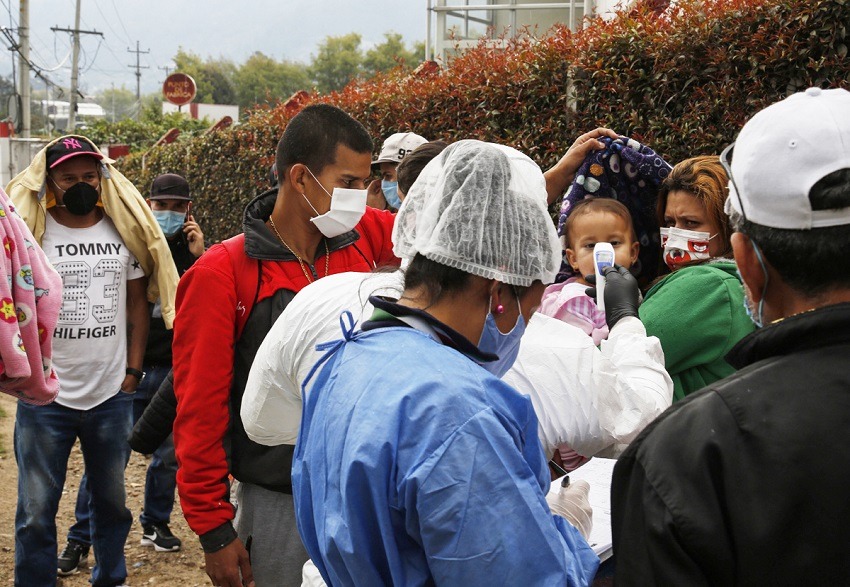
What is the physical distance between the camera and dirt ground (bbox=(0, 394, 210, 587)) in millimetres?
5398

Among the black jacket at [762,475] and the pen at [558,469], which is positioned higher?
the black jacket at [762,475]

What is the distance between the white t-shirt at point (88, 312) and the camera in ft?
14.9

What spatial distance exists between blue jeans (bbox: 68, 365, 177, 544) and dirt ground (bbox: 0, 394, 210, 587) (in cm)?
23

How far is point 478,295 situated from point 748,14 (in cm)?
356

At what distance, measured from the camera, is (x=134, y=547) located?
19.2 feet

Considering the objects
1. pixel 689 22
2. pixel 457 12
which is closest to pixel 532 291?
pixel 689 22

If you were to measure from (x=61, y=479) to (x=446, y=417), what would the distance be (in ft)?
12.0

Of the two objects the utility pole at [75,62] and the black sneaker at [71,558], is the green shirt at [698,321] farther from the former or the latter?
the utility pole at [75,62]

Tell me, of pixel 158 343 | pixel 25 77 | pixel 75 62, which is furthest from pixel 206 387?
pixel 75 62

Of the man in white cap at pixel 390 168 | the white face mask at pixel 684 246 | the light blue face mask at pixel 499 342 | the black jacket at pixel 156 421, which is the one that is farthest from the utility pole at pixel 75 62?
the light blue face mask at pixel 499 342

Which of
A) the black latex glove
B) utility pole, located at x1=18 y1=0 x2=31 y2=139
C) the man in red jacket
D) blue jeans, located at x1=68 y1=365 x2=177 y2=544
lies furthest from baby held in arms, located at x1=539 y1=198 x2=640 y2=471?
utility pole, located at x1=18 y1=0 x2=31 y2=139

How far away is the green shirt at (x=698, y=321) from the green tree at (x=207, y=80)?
90.1 m

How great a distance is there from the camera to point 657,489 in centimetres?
138

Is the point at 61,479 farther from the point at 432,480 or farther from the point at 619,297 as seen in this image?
the point at 432,480
